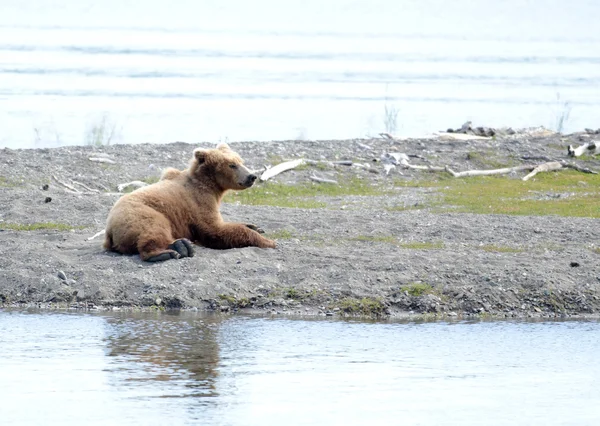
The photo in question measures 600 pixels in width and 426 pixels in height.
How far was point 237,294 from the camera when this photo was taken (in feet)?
37.3

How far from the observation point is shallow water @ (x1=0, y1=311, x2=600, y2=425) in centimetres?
767

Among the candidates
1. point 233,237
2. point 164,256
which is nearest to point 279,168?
point 233,237

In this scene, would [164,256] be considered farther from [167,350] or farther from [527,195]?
[527,195]

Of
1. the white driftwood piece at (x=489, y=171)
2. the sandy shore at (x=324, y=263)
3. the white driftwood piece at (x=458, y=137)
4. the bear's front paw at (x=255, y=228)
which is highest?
the white driftwood piece at (x=458, y=137)

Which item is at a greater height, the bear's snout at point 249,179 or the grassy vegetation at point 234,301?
the bear's snout at point 249,179

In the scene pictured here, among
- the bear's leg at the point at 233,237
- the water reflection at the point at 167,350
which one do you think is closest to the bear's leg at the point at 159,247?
the bear's leg at the point at 233,237

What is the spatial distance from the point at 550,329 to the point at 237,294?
3102 millimetres

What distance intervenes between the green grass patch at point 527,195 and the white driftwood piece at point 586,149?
1343 mm

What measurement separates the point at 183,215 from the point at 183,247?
0.81 meters

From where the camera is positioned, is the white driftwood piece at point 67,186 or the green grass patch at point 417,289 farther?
the white driftwood piece at point 67,186

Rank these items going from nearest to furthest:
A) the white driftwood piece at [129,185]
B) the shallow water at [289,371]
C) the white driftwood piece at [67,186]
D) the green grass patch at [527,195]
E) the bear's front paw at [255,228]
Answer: the shallow water at [289,371]
the bear's front paw at [255,228]
the green grass patch at [527,195]
the white driftwood piece at [67,186]
the white driftwood piece at [129,185]

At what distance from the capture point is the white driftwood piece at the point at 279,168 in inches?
806

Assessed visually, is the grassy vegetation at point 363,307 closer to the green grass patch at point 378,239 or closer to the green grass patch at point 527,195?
the green grass patch at point 378,239

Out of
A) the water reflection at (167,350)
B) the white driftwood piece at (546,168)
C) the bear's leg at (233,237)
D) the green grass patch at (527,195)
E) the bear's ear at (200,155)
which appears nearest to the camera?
the water reflection at (167,350)
